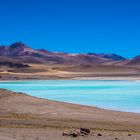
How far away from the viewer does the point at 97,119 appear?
14.3m

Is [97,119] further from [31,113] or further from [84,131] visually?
[84,131]

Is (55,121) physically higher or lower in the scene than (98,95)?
lower

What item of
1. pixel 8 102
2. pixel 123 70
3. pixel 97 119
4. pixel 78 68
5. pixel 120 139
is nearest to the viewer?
pixel 120 139

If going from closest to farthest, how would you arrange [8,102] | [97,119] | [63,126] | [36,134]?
[36,134] < [63,126] < [97,119] < [8,102]

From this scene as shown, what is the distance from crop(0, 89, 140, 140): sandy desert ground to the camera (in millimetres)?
9305

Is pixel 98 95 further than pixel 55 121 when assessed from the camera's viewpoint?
Yes

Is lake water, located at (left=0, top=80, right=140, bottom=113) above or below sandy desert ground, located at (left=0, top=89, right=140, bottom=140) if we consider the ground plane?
above

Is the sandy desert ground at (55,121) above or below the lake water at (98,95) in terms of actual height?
below

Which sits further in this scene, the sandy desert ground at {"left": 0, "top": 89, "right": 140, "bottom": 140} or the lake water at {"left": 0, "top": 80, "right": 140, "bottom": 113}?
the lake water at {"left": 0, "top": 80, "right": 140, "bottom": 113}

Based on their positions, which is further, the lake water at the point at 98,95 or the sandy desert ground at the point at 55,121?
the lake water at the point at 98,95

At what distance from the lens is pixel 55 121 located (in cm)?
1298

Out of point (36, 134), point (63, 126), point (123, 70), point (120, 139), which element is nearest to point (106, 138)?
point (120, 139)

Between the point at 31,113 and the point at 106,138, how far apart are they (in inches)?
→ 305

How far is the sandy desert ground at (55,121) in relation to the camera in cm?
930
